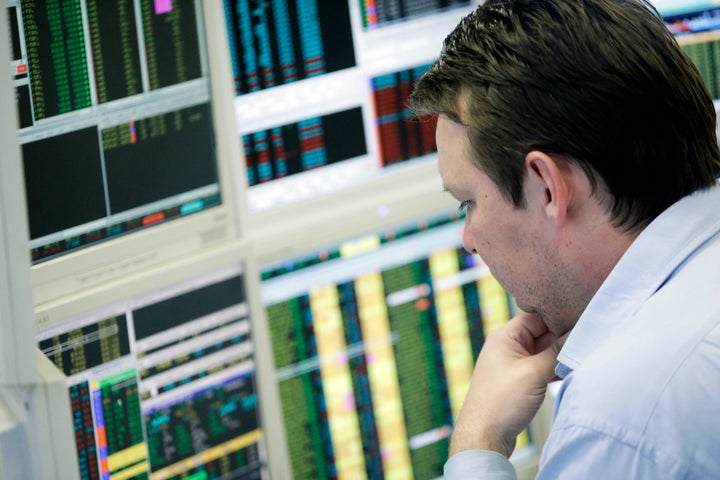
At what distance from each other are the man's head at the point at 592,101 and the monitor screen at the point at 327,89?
16.0 inches

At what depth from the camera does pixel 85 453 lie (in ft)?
4.59

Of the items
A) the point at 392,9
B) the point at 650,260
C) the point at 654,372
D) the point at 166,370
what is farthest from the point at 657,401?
the point at 392,9

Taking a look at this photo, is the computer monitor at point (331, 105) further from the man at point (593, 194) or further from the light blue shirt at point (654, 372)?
the light blue shirt at point (654, 372)

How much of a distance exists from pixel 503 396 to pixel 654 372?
306 millimetres

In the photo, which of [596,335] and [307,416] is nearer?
[596,335]

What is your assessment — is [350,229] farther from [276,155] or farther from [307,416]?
[307,416]

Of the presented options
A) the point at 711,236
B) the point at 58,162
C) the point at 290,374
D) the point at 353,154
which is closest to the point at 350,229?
the point at 353,154

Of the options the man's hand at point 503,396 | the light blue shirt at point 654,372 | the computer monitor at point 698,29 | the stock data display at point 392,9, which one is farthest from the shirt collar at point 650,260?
the computer monitor at point 698,29

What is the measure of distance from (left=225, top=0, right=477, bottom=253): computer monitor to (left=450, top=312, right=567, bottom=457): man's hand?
0.38 meters

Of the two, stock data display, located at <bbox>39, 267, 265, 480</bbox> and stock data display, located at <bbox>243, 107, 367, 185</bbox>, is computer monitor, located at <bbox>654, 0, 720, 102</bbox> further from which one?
stock data display, located at <bbox>39, 267, 265, 480</bbox>

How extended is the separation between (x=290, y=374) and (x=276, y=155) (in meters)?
0.33

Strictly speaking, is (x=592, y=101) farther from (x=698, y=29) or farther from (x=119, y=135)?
(x=698, y=29)

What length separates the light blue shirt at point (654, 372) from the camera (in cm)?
104

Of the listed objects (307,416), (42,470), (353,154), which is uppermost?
(353,154)
